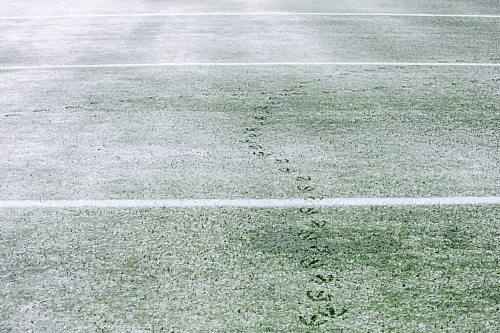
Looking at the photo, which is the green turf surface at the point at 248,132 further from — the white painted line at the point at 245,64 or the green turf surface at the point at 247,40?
the green turf surface at the point at 247,40

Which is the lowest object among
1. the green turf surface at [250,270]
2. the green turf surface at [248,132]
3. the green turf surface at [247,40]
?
the green turf surface at [247,40]

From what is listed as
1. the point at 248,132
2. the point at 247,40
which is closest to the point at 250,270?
the point at 248,132

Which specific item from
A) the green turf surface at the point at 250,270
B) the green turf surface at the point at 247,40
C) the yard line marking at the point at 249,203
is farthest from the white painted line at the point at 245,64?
the green turf surface at the point at 250,270

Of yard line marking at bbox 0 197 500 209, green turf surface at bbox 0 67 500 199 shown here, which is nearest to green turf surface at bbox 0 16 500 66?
green turf surface at bbox 0 67 500 199

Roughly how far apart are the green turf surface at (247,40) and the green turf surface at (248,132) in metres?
0.73

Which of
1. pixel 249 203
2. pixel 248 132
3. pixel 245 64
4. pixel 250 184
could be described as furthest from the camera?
pixel 245 64

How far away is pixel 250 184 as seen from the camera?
17.1ft

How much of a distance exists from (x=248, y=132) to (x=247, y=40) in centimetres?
393

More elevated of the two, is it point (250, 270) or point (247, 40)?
point (250, 270)

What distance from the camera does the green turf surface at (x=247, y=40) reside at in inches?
356

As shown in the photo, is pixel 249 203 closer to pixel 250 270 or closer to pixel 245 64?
pixel 250 270

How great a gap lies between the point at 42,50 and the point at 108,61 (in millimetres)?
1108

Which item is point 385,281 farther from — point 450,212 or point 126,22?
point 126,22

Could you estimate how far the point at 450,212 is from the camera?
188 inches
